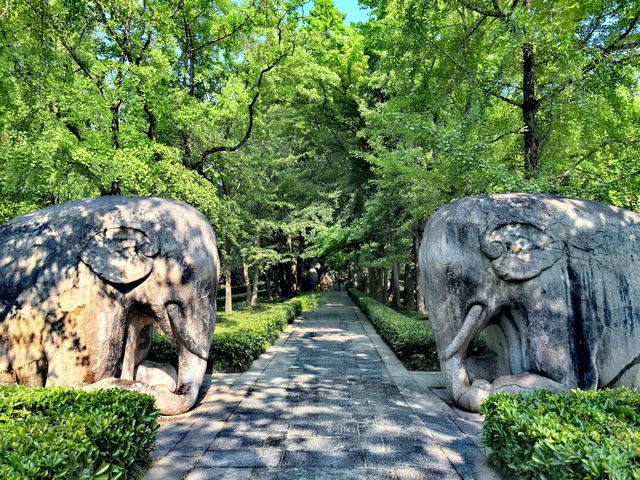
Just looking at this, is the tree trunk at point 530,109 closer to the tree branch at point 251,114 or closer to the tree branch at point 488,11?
the tree branch at point 488,11

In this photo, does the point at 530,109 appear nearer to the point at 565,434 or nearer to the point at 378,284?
the point at 565,434

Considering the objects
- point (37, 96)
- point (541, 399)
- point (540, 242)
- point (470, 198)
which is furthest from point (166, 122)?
point (541, 399)

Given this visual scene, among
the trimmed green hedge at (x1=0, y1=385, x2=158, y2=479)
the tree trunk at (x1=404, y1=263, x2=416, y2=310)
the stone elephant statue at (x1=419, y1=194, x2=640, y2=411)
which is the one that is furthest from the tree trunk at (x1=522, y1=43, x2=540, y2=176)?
the tree trunk at (x1=404, y1=263, x2=416, y2=310)

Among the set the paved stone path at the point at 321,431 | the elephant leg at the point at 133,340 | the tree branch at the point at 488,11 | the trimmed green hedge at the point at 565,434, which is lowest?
the paved stone path at the point at 321,431

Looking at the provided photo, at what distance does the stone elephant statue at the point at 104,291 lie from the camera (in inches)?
183

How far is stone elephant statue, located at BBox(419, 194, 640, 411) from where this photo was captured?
4852 mm

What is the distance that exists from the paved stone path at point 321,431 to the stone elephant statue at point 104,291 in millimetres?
883

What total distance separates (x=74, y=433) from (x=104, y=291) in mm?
2188

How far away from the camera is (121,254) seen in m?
4.91

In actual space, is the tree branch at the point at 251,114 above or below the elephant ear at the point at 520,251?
above

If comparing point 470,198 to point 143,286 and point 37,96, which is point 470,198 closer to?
point 143,286

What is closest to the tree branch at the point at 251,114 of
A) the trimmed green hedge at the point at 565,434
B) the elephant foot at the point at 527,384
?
the elephant foot at the point at 527,384

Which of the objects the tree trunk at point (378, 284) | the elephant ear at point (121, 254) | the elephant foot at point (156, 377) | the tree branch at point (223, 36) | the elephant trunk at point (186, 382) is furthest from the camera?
the tree trunk at point (378, 284)

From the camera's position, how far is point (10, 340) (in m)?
4.63
